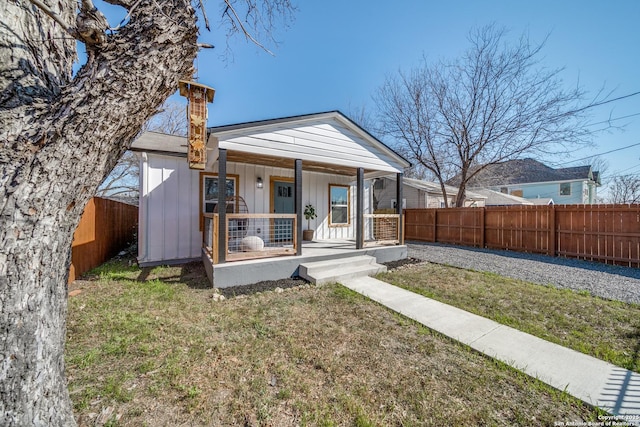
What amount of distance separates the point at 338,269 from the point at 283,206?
10.8 ft

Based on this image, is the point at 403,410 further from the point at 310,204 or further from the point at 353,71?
the point at 353,71

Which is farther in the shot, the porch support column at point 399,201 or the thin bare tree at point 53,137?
the porch support column at point 399,201

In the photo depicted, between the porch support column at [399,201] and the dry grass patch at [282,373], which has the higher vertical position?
the porch support column at [399,201]

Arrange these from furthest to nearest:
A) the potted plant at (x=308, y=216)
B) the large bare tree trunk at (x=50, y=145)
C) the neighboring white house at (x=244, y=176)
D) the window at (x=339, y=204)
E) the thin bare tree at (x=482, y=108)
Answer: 1. the thin bare tree at (x=482, y=108)
2. the window at (x=339, y=204)
3. the potted plant at (x=308, y=216)
4. the neighboring white house at (x=244, y=176)
5. the large bare tree trunk at (x=50, y=145)

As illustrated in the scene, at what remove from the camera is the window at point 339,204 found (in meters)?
9.16

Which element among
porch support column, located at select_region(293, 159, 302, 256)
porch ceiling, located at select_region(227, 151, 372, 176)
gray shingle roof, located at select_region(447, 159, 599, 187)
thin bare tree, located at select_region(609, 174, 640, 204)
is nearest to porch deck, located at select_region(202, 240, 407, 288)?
porch support column, located at select_region(293, 159, 302, 256)

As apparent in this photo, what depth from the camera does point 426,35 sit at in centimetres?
957

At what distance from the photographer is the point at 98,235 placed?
254 inches

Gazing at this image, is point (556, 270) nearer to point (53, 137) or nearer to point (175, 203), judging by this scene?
point (53, 137)

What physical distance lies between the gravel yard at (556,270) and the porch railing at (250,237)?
4637 mm

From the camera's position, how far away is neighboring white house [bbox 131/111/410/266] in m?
5.45

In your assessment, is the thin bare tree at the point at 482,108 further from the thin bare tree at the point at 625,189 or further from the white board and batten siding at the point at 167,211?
the thin bare tree at the point at 625,189

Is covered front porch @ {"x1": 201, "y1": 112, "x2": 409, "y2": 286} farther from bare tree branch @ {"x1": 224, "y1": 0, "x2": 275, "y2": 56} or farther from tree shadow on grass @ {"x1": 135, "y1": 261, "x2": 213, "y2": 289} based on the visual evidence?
bare tree branch @ {"x1": 224, "y1": 0, "x2": 275, "y2": 56}

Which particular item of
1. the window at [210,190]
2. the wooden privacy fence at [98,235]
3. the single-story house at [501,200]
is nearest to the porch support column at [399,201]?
the window at [210,190]
